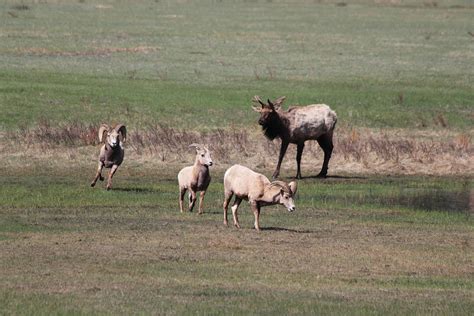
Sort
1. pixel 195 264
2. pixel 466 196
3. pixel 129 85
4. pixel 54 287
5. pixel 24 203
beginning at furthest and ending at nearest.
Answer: pixel 129 85 < pixel 466 196 < pixel 24 203 < pixel 195 264 < pixel 54 287

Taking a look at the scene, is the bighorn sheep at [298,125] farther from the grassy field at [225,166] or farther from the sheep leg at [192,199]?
the sheep leg at [192,199]

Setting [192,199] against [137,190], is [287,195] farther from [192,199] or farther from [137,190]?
[137,190]

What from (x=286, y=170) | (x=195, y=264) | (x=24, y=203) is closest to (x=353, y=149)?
(x=286, y=170)

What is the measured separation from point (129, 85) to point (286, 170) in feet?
39.6

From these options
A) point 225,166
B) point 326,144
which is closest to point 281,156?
point 225,166

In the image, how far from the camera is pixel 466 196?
28203 mm

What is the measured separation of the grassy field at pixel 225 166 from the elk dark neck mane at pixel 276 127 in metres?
0.93

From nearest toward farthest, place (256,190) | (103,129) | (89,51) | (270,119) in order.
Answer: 1. (256,190)
2. (103,129)
3. (270,119)
4. (89,51)

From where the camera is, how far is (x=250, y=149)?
110 feet

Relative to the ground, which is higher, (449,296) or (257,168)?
(449,296)

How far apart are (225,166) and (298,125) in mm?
2104

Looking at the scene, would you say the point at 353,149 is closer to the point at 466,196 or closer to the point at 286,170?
the point at 286,170

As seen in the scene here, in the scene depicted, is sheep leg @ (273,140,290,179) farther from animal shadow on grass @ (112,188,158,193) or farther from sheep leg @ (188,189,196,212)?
sheep leg @ (188,189,196,212)

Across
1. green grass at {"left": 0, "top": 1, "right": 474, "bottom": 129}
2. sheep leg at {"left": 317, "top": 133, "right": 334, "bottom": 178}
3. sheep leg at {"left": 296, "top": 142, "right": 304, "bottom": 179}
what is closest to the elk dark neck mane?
sheep leg at {"left": 296, "top": 142, "right": 304, "bottom": 179}
